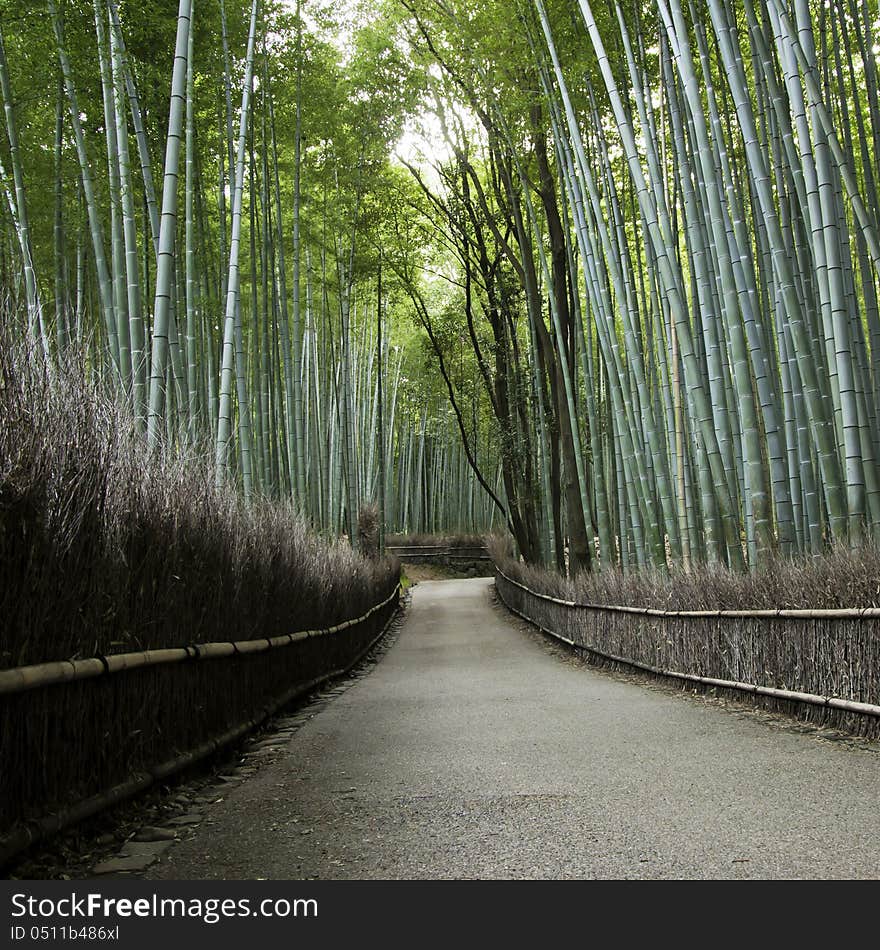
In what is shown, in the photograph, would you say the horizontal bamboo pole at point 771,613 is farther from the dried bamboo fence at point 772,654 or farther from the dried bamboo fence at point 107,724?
the dried bamboo fence at point 107,724

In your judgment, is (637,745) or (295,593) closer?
(637,745)

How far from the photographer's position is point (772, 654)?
386 cm

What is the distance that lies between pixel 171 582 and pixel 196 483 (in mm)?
597

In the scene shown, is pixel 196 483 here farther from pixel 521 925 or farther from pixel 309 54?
pixel 309 54

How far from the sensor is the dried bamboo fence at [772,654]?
316 centimetres

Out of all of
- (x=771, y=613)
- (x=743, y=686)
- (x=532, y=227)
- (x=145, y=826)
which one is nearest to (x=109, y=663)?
(x=145, y=826)

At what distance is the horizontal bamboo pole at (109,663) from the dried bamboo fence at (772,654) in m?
2.11

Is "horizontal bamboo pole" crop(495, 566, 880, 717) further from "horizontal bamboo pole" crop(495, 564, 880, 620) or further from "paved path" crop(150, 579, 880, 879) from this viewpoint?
"paved path" crop(150, 579, 880, 879)

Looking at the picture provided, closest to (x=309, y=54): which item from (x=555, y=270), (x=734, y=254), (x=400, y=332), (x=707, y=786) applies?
(x=555, y=270)

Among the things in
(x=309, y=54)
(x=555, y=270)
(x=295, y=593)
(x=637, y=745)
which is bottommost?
(x=637, y=745)

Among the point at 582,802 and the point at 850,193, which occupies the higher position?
the point at 850,193

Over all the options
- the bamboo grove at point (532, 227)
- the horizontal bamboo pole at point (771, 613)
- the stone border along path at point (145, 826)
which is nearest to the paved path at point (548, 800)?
the stone border along path at point (145, 826)

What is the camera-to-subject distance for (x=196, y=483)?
3.39 metres

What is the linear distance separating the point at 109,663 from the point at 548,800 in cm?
118
